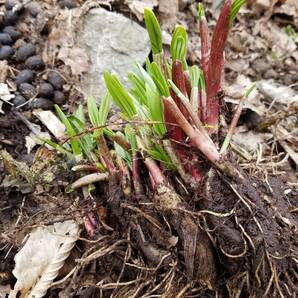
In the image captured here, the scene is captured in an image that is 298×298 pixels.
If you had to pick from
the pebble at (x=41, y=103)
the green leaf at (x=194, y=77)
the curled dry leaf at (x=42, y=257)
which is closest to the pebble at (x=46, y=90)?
the pebble at (x=41, y=103)

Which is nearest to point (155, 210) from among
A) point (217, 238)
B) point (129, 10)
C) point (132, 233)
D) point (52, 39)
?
point (132, 233)

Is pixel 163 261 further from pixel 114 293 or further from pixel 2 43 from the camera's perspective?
pixel 2 43

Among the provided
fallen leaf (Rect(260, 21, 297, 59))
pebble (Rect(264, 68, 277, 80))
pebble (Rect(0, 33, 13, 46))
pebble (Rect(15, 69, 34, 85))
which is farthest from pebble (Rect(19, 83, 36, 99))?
fallen leaf (Rect(260, 21, 297, 59))

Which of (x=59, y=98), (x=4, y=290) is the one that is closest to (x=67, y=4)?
(x=59, y=98)

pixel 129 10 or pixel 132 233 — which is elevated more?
pixel 129 10

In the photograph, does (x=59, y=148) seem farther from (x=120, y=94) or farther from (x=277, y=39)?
(x=277, y=39)

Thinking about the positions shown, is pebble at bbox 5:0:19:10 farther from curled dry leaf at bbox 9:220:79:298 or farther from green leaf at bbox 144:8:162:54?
curled dry leaf at bbox 9:220:79:298
